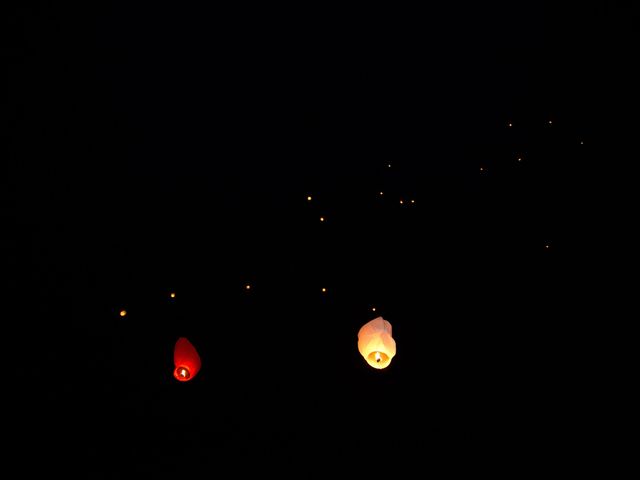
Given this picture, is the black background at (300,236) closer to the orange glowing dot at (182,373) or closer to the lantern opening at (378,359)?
the orange glowing dot at (182,373)

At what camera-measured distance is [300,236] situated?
2.45 m

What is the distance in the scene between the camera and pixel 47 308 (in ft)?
6.53

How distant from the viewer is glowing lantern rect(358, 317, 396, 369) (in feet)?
5.42

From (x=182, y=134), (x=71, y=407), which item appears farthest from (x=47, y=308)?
(x=182, y=134)

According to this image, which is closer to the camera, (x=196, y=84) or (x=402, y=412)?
(x=402, y=412)

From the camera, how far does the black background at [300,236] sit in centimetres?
196

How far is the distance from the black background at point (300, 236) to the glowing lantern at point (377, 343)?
1.58ft

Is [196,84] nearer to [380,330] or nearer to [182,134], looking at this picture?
[182,134]

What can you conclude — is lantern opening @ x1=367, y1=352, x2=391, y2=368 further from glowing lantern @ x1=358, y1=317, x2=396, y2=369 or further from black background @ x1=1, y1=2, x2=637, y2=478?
black background @ x1=1, y1=2, x2=637, y2=478

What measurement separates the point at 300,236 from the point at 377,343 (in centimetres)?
92

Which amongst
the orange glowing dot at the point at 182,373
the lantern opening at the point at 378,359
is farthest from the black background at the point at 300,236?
the lantern opening at the point at 378,359

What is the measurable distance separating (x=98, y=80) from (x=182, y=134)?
0.49 m

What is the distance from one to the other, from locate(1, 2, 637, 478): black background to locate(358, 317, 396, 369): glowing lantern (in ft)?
1.58

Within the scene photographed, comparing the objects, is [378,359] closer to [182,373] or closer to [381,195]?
[182,373]
